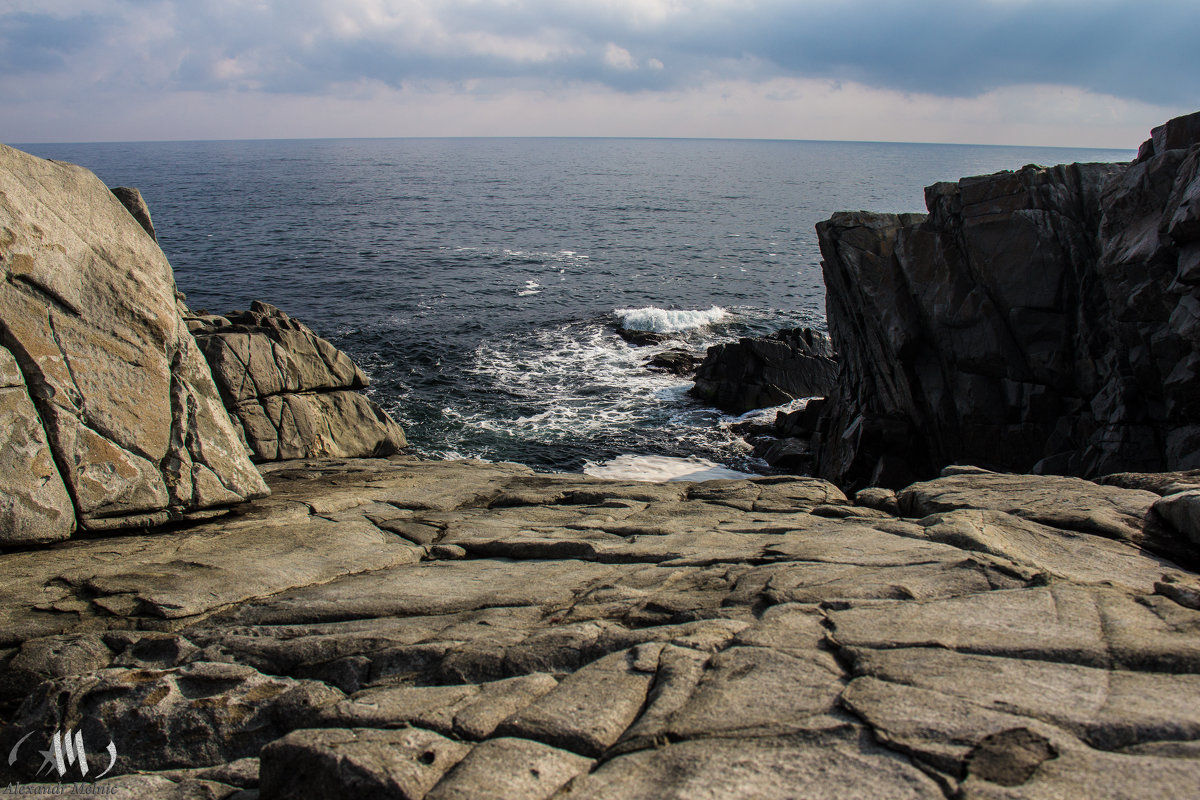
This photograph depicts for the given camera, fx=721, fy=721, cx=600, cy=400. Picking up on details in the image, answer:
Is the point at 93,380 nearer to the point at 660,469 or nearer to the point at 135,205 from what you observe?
the point at 135,205

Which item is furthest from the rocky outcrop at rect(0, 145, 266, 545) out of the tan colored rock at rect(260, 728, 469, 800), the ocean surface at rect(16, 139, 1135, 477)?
the ocean surface at rect(16, 139, 1135, 477)

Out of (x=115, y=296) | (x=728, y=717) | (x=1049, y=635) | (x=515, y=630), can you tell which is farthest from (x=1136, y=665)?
(x=115, y=296)

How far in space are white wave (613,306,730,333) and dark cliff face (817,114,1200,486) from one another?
65.6 ft

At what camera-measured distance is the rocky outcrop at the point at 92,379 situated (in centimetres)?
1130

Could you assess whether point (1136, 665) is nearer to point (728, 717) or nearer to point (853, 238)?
point (728, 717)

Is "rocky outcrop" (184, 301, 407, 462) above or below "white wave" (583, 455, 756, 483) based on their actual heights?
above

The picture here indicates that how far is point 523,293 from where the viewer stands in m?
57.6

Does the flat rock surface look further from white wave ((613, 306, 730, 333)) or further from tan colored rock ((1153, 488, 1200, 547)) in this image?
white wave ((613, 306, 730, 333))

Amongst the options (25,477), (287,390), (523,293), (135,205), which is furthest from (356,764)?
(523,293)

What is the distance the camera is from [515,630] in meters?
7.93

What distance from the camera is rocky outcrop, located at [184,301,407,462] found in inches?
766

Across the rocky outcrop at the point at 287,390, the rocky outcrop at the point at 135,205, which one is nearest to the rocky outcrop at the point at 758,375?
the rocky outcrop at the point at 287,390

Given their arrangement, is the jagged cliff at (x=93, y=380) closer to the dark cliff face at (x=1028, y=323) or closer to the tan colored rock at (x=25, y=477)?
the tan colored rock at (x=25, y=477)

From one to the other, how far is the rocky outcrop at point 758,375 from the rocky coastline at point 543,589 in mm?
15261
